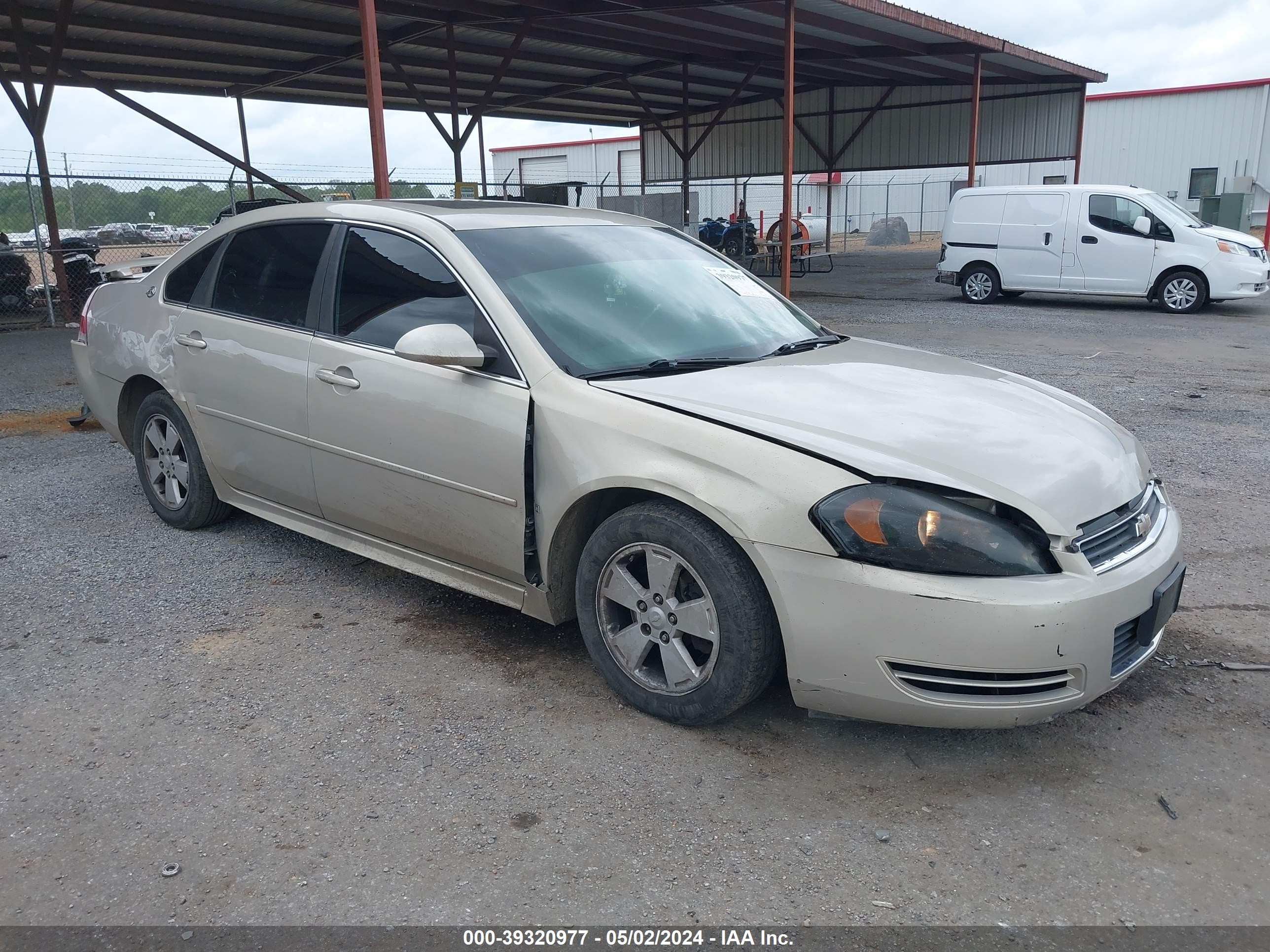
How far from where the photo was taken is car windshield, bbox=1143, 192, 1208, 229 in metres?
14.0

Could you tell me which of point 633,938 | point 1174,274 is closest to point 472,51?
point 1174,274

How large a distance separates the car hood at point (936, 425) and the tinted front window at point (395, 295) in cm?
63

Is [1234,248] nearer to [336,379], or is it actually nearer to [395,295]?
[395,295]

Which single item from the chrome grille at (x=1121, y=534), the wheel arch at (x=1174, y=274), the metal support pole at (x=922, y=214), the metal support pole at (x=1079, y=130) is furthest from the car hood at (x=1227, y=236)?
the metal support pole at (x=922, y=214)

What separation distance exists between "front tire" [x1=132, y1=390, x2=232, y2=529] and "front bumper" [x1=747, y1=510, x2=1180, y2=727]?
3.09 m

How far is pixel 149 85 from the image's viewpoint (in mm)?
18578

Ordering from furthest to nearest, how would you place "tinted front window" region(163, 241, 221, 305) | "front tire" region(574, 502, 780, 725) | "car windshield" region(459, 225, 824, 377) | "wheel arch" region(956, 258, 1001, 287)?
"wheel arch" region(956, 258, 1001, 287) < "tinted front window" region(163, 241, 221, 305) < "car windshield" region(459, 225, 824, 377) < "front tire" region(574, 502, 780, 725)

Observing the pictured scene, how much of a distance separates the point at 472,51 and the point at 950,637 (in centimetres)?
1725

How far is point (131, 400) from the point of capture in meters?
5.03

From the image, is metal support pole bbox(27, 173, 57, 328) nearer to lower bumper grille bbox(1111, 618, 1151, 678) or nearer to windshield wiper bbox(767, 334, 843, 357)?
windshield wiper bbox(767, 334, 843, 357)

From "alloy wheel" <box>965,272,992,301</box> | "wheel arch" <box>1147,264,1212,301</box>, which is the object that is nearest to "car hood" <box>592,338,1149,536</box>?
"wheel arch" <box>1147,264,1212,301</box>

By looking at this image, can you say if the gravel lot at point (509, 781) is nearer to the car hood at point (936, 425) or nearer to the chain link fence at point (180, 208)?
the car hood at point (936, 425)

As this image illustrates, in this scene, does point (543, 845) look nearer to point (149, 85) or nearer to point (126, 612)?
point (126, 612)

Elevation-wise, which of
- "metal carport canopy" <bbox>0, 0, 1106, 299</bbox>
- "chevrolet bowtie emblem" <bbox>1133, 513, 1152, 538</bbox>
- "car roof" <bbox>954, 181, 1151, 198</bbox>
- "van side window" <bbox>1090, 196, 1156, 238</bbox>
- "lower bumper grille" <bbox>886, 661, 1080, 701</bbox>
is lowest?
"lower bumper grille" <bbox>886, 661, 1080, 701</bbox>
